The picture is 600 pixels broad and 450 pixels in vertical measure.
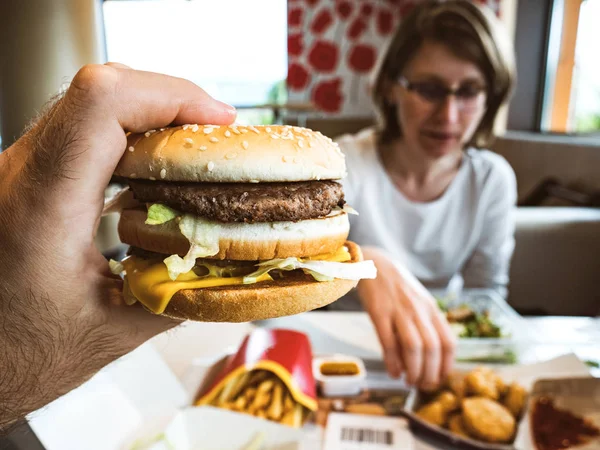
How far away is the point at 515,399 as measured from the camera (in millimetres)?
1525

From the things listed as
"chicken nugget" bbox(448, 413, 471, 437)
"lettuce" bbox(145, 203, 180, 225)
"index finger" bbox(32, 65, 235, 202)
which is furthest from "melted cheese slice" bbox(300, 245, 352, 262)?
"chicken nugget" bbox(448, 413, 471, 437)

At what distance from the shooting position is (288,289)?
855mm

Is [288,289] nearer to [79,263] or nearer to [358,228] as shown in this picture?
[79,263]

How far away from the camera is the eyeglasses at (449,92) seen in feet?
7.75

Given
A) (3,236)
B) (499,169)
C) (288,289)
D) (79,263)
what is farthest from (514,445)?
(499,169)

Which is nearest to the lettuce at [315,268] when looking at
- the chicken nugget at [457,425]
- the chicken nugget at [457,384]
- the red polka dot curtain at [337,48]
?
the chicken nugget at [457,425]

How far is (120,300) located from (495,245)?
7.87ft

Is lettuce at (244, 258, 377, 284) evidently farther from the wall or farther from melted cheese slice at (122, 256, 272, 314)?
the wall

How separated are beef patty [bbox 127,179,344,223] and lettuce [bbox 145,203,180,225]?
0.02 meters

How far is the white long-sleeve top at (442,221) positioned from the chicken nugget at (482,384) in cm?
110

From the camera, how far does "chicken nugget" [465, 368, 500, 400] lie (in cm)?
155

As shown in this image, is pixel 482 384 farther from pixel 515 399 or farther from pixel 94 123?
pixel 94 123

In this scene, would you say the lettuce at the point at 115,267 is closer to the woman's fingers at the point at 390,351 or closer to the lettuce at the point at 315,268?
the lettuce at the point at 315,268

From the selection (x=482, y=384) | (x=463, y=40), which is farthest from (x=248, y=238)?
(x=463, y=40)
